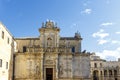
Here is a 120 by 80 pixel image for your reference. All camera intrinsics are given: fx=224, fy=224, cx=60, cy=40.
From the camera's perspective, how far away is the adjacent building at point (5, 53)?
33062 millimetres

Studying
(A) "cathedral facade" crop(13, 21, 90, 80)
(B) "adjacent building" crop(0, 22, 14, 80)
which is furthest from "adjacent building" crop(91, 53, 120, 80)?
(B) "adjacent building" crop(0, 22, 14, 80)

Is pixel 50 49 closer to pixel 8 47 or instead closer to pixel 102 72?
pixel 8 47

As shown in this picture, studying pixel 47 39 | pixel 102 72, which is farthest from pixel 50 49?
pixel 102 72

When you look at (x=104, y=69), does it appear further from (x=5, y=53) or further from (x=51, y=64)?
(x=5, y=53)

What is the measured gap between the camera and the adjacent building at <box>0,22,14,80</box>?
33.1m

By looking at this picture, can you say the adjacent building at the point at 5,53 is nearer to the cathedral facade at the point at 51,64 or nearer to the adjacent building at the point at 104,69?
the cathedral facade at the point at 51,64

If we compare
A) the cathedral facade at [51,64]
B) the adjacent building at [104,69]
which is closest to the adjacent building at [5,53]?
the cathedral facade at [51,64]

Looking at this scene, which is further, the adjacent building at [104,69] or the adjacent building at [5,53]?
the adjacent building at [104,69]

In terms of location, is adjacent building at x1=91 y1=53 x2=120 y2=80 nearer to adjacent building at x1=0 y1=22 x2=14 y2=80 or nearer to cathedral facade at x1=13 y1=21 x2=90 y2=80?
cathedral facade at x1=13 y1=21 x2=90 y2=80

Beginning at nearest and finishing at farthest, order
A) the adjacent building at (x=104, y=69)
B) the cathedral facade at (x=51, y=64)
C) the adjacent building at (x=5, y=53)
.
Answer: the adjacent building at (x=5, y=53) → the cathedral facade at (x=51, y=64) → the adjacent building at (x=104, y=69)

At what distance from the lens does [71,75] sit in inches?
1631

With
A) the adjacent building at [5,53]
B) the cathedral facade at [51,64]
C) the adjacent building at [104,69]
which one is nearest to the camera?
the adjacent building at [5,53]

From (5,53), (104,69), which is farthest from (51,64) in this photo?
(104,69)

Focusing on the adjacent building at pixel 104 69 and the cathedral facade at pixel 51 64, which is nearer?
the cathedral facade at pixel 51 64
